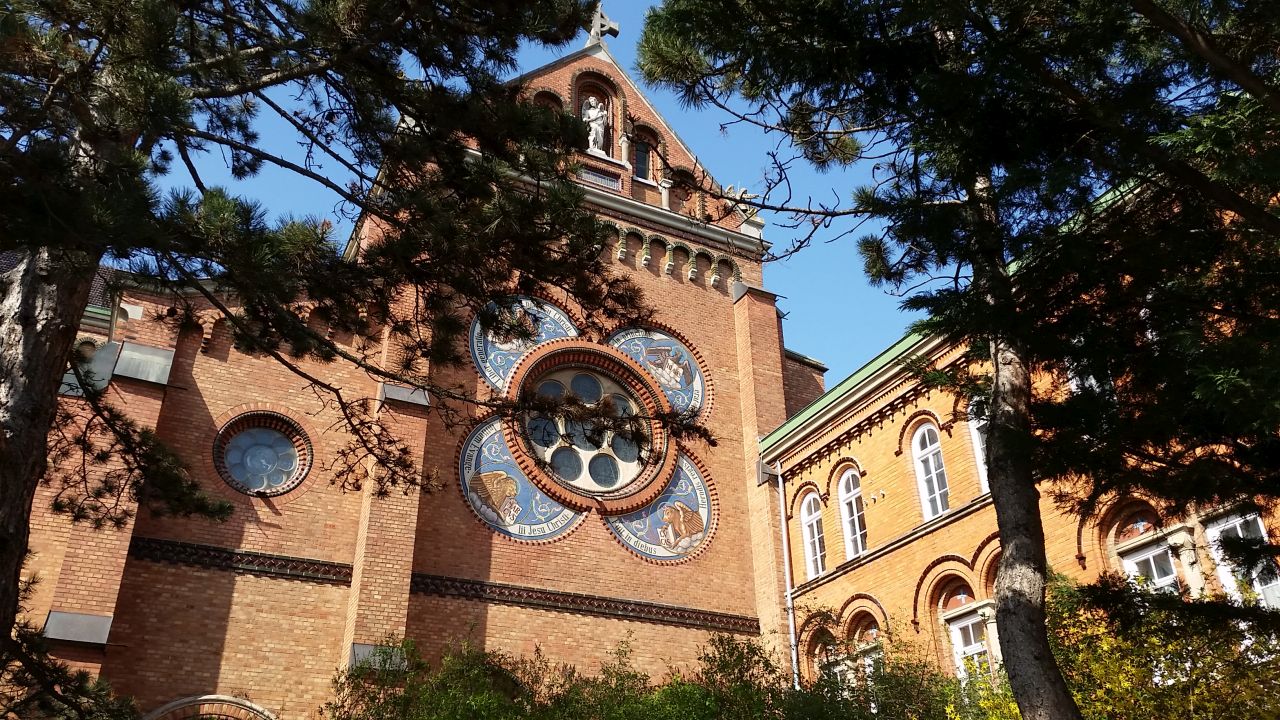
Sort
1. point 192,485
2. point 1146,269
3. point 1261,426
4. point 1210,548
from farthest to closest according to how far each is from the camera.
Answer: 1. point 1210,548
2. point 192,485
3. point 1146,269
4. point 1261,426

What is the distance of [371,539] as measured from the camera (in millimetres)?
15219

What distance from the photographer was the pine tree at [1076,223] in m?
6.08

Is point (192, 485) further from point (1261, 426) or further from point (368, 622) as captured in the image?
point (1261, 426)

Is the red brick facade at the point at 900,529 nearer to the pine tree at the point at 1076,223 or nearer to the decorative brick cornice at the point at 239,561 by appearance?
the pine tree at the point at 1076,223

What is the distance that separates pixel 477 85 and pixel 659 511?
11.9 meters

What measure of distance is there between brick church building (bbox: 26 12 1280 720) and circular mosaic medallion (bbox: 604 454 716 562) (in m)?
0.05

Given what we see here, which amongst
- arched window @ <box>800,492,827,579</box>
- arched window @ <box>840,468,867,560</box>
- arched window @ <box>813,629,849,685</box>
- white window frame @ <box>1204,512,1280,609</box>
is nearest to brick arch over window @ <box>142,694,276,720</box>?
arched window @ <box>813,629,849,685</box>

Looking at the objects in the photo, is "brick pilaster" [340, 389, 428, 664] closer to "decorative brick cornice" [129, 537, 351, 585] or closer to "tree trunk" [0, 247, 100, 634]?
"decorative brick cornice" [129, 537, 351, 585]

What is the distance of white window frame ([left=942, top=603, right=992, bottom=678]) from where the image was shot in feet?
48.0

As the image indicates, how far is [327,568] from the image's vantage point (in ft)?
50.5

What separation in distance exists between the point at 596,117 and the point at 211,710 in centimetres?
1421

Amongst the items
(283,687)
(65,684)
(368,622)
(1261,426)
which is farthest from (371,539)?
(1261,426)

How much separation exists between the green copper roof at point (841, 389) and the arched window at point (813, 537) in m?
1.30

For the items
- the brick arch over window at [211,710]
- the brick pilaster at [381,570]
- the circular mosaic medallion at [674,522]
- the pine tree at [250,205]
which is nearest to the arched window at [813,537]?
the circular mosaic medallion at [674,522]
